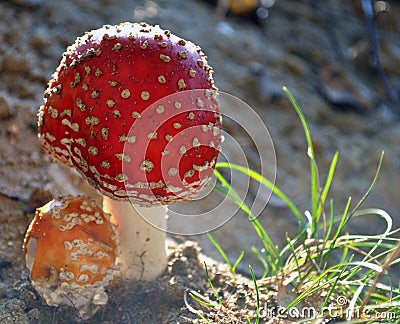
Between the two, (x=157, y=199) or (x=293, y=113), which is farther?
(x=293, y=113)

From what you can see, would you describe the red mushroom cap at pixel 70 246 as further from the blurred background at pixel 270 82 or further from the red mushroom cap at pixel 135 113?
the blurred background at pixel 270 82

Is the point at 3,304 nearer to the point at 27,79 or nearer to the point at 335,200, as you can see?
the point at 27,79

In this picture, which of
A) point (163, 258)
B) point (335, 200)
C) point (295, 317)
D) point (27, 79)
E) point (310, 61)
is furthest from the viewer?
point (310, 61)

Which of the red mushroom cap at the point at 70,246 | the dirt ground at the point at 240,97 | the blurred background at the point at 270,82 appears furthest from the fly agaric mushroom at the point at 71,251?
the blurred background at the point at 270,82

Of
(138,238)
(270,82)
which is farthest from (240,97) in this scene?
(138,238)

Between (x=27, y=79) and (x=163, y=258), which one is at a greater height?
(x=27, y=79)

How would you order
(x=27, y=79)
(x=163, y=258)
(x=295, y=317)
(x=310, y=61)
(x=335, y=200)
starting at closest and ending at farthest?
1. (x=295, y=317)
2. (x=163, y=258)
3. (x=27, y=79)
4. (x=335, y=200)
5. (x=310, y=61)

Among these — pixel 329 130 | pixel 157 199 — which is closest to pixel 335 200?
pixel 329 130
